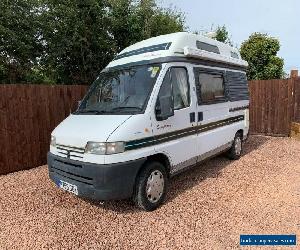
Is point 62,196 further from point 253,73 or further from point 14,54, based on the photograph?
point 253,73

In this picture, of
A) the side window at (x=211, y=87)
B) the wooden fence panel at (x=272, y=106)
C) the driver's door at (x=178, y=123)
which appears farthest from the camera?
the wooden fence panel at (x=272, y=106)

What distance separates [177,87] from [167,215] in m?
2.20

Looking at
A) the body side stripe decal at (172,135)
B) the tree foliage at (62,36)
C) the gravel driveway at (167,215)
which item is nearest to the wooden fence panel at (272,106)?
the gravel driveway at (167,215)

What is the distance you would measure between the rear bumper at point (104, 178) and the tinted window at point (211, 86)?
2341 millimetres

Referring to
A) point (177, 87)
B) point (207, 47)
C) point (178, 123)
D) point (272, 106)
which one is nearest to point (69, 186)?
point (178, 123)

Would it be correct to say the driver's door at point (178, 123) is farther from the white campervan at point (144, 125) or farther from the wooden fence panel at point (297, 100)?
the wooden fence panel at point (297, 100)

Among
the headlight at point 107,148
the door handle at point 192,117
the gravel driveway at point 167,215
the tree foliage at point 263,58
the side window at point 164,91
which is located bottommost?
the gravel driveway at point 167,215

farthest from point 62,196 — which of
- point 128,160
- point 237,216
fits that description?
point 237,216

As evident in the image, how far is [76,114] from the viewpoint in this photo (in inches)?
215

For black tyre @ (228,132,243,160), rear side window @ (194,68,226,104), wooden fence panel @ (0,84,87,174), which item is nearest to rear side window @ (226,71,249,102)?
rear side window @ (194,68,226,104)

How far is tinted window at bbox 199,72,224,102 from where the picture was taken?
20.3 feet

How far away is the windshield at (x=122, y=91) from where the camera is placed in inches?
192

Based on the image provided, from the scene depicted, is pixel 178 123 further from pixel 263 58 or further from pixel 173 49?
pixel 263 58

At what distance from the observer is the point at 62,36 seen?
1139cm
